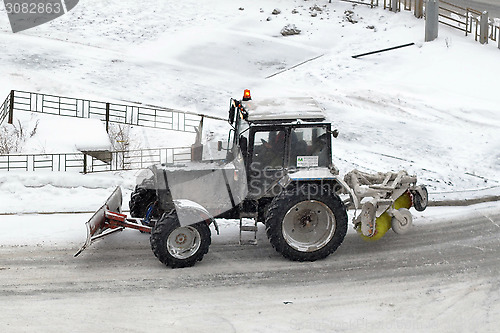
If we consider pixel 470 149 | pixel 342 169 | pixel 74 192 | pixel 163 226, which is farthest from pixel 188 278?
pixel 470 149

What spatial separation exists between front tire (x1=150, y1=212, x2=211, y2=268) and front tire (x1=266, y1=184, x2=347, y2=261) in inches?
40.0

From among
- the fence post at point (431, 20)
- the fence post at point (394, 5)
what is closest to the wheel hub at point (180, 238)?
the fence post at point (431, 20)

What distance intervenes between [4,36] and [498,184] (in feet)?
57.9

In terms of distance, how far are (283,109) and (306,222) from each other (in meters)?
1.79

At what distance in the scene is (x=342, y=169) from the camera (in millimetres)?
14500

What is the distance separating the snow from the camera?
9.32 meters

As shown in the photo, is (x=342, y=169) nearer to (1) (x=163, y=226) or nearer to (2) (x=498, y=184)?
(2) (x=498, y=184)

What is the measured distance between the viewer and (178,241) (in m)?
10.0

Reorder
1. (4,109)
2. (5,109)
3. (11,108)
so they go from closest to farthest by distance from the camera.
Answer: (11,108) < (4,109) < (5,109)

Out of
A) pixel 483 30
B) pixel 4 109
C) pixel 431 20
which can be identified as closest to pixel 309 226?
pixel 4 109

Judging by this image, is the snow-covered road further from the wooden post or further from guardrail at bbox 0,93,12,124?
guardrail at bbox 0,93,12,124

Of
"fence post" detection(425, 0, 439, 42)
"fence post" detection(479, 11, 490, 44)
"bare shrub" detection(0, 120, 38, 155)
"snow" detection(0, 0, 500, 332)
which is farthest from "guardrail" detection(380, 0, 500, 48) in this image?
"bare shrub" detection(0, 120, 38, 155)

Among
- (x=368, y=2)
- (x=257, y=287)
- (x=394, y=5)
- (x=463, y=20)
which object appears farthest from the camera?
(x=368, y=2)

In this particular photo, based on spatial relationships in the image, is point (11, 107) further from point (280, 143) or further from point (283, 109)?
point (280, 143)
